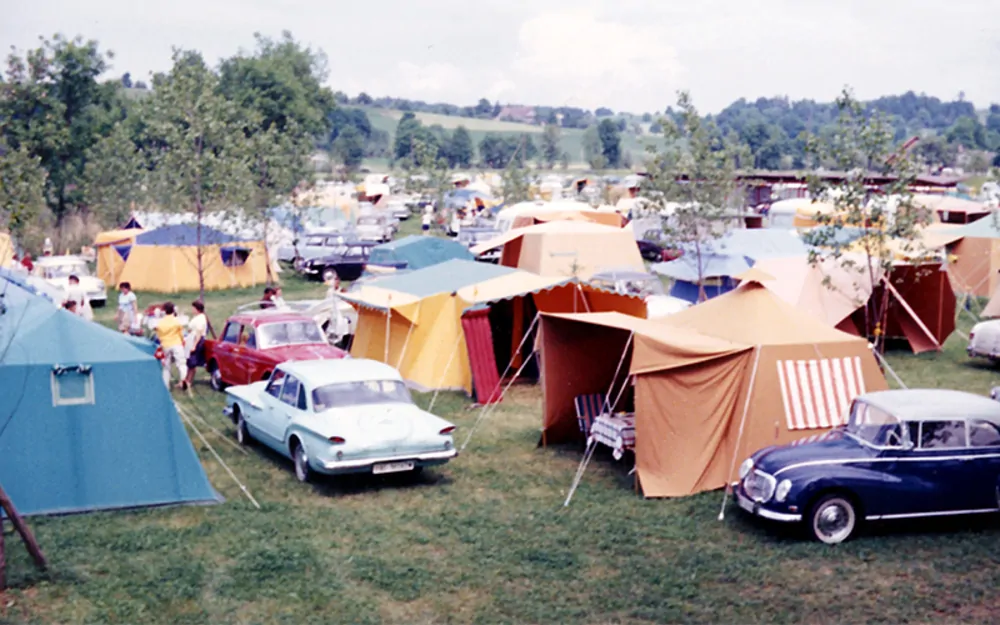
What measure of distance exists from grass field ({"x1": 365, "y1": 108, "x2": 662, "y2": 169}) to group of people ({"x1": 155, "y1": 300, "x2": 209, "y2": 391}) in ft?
358

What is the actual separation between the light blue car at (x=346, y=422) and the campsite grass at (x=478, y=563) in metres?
0.45

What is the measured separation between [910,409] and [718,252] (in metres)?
17.9

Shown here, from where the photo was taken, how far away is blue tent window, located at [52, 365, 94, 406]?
1041 centimetres

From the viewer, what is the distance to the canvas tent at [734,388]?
11188 millimetres

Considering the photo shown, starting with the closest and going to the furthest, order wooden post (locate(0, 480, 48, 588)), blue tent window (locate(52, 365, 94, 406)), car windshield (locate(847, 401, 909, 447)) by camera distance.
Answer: wooden post (locate(0, 480, 48, 588)), car windshield (locate(847, 401, 909, 447)), blue tent window (locate(52, 365, 94, 406))

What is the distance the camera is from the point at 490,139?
125 metres

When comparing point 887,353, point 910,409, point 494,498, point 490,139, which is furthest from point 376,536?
point 490,139

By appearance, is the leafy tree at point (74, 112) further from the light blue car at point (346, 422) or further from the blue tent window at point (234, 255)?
the light blue car at point (346, 422)

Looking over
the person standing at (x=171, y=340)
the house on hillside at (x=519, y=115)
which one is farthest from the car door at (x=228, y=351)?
the house on hillside at (x=519, y=115)

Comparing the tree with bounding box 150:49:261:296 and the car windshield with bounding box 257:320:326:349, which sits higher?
the tree with bounding box 150:49:261:296

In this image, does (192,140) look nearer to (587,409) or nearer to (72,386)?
(587,409)

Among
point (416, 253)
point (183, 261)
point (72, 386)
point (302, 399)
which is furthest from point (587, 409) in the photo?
point (183, 261)

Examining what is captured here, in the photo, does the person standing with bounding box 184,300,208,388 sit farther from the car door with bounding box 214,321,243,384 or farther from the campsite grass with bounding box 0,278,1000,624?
the campsite grass with bounding box 0,278,1000,624

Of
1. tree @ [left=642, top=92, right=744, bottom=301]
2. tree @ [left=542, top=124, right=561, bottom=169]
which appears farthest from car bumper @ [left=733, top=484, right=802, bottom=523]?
tree @ [left=542, top=124, right=561, bottom=169]
